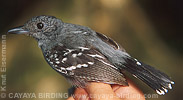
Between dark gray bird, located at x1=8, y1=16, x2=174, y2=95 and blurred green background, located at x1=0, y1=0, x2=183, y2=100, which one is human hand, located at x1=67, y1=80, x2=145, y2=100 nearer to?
dark gray bird, located at x1=8, y1=16, x2=174, y2=95

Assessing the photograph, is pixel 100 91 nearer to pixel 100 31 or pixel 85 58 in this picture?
pixel 85 58

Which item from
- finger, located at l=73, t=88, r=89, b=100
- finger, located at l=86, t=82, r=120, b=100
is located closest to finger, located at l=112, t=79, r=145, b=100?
finger, located at l=86, t=82, r=120, b=100

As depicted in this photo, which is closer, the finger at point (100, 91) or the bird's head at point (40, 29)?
the finger at point (100, 91)

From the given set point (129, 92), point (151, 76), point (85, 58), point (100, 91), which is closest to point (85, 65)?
point (85, 58)

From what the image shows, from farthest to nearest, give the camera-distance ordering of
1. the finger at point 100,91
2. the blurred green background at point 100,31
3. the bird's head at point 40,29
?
the blurred green background at point 100,31 → the bird's head at point 40,29 → the finger at point 100,91

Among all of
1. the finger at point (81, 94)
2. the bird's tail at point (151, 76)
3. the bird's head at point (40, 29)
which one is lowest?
the finger at point (81, 94)

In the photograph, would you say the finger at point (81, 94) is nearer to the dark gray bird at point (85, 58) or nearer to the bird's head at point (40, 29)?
the dark gray bird at point (85, 58)

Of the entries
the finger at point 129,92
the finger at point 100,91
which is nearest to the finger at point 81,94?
the finger at point 100,91
